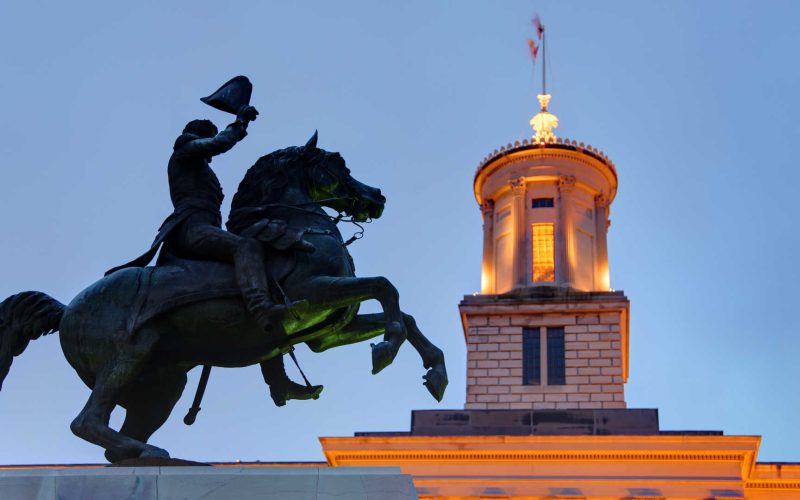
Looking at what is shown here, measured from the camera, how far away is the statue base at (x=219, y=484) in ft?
24.7

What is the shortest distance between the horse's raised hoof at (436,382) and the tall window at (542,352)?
3387cm

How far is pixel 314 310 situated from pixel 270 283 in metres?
0.37

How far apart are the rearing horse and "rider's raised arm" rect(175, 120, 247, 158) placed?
0.36 meters

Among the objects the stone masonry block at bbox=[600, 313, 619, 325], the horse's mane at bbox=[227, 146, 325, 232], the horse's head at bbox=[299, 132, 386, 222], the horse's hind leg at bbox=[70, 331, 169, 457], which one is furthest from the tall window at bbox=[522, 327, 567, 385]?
the horse's hind leg at bbox=[70, 331, 169, 457]

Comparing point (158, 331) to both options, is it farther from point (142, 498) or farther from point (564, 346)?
point (564, 346)

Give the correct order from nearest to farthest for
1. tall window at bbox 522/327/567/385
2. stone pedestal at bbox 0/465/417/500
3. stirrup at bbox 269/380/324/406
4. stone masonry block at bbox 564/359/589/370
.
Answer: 1. stone pedestal at bbox 0/465/417/500
2. stirrup at bbox 269/380/324/406
3. stone masonry block at bbox 564/359/589/370
4. tall window at bbox 522/327/567/385

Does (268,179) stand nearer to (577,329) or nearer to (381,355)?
(381,355)

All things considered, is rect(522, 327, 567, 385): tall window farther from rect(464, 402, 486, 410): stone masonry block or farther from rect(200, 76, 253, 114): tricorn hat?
rect(200, 76, 253, 114): tricorn hat

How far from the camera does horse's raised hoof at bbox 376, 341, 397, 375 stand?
28.0ft

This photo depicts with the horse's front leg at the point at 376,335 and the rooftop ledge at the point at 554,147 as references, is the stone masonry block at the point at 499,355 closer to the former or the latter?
the rooftop ledge at the point at 554,147

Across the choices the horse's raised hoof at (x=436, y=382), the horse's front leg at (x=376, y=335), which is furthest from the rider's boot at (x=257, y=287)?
the horse's raised hoof at (x=436, y=382)

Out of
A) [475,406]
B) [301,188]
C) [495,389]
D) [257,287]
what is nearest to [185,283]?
[257,287]

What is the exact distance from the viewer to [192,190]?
9406 mm

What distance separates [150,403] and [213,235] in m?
1.34
